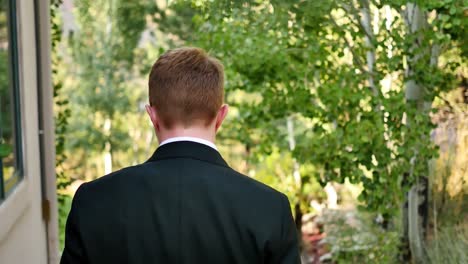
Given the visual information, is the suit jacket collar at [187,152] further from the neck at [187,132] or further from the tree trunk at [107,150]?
the tree trunk at [107,150]

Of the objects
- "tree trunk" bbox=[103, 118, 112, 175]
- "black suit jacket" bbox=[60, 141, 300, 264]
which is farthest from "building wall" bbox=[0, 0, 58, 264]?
"tree trunk" bbox=[103, 118, 112, 175]

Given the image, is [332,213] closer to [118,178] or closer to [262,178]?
[262,178]

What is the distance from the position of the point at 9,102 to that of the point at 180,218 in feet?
6.60

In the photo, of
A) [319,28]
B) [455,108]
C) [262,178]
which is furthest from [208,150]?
[262,178]

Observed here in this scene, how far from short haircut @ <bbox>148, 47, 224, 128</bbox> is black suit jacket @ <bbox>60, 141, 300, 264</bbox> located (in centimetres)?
7

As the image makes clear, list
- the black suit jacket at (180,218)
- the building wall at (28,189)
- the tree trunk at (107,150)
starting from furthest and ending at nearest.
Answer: the tree trunk at (107,150), the building wall at (28,189), the black suit jacket at (180,218)

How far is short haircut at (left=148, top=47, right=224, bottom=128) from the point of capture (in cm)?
204

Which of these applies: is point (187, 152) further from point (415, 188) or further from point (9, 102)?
point (415, 188)

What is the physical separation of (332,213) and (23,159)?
5288 millimetres

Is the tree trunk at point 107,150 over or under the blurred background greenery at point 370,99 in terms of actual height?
under

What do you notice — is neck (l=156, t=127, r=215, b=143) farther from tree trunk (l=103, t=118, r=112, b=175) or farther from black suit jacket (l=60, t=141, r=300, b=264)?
tree trunk (l=103, t=118, r=112, b=175)

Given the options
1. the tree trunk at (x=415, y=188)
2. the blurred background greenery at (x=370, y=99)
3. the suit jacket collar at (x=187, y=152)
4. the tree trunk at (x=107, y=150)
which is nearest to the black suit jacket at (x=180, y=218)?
the suit jacket collar at (x=187, y=152)

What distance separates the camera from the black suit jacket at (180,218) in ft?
6.46

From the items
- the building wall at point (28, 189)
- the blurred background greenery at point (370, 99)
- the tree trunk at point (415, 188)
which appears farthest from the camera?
the tree trunk at point (415, 188)
